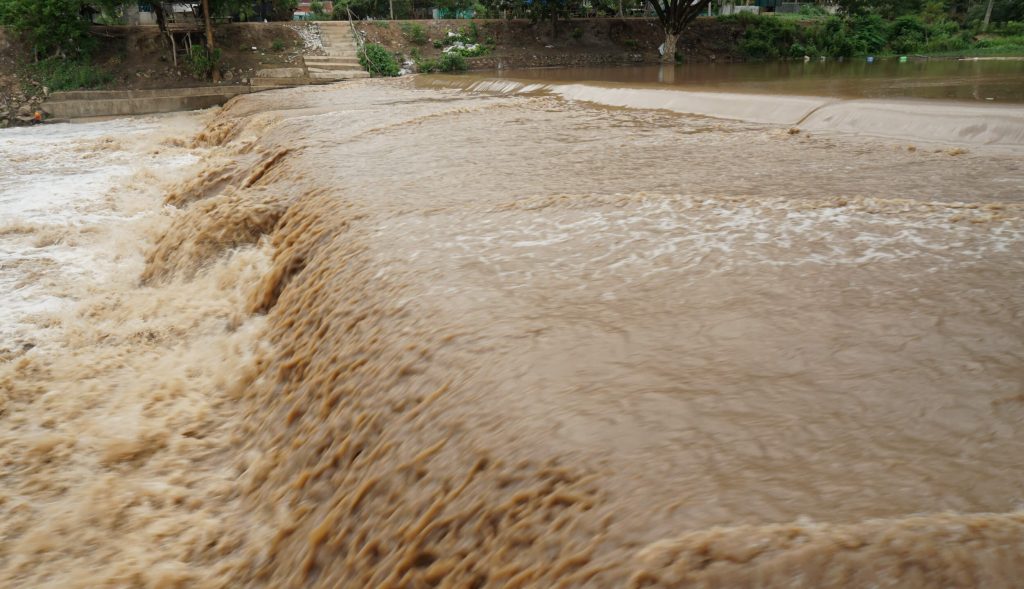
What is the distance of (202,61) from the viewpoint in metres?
21.0

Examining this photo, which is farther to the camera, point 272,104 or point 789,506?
point 272,104

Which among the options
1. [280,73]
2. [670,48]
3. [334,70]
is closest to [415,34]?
[334,70]

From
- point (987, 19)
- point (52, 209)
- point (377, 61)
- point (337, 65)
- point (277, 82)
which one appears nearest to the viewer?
point (52, 209)

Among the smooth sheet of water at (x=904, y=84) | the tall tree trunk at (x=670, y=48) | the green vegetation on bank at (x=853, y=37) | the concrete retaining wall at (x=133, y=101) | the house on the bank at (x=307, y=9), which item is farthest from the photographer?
the house on the bank at (x=307, y=9)

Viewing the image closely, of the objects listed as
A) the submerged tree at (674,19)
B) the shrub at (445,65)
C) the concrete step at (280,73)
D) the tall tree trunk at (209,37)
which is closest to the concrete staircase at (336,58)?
the concrete step at (280,73)

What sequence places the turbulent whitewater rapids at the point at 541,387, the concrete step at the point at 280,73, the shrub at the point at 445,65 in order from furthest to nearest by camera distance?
the shrub at the point at 445,65 → the concrete step at the point at 280,73 → the turbulent whitewater rapids at the point at 541,387

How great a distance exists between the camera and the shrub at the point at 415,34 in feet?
Result: 85.8

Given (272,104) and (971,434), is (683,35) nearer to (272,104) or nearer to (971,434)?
(272,104)

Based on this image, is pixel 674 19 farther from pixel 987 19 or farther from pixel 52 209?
pixel 52 209

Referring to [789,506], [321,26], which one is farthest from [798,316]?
[321,26]

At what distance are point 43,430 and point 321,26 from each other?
25.0 m

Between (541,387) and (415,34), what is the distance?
25.9m

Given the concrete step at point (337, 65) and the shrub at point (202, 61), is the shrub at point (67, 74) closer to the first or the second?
the shrub at point (202, 61)

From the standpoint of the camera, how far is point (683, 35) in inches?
1193
